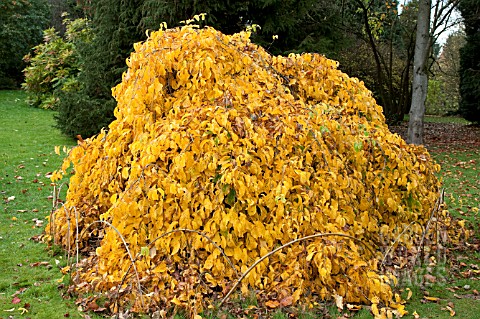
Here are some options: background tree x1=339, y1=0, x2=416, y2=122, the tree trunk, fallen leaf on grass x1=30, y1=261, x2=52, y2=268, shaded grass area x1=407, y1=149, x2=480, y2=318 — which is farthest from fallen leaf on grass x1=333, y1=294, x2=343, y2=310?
background tree x1=339, y1=0, x2=416, y2=122

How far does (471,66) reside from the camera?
16.7 metres

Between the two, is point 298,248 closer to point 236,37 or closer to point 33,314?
point 33,314

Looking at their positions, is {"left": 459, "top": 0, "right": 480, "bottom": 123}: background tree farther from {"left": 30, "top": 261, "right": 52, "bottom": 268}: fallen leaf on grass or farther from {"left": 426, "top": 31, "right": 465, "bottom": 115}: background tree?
{"left": 30, "top": 261, "right": 52, "bottom": 268}: fallen leaf on grass

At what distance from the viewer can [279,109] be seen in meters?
4.29

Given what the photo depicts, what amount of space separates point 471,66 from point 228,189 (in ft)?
50.9

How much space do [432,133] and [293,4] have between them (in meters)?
8.29

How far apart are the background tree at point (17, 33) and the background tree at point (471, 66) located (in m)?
16.6

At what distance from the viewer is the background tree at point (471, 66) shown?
1599cm

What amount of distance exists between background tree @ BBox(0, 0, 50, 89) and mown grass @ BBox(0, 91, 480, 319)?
1296 centimetres

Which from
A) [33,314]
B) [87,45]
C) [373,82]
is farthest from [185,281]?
[373,82]

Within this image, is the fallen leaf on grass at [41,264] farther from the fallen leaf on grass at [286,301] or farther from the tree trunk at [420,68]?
the tree trunk at [420,68]

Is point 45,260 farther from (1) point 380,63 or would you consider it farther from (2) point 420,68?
(1) point 380,63

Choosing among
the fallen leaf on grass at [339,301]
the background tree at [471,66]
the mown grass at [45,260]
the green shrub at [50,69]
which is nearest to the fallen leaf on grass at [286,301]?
the mown grass at [45,260]

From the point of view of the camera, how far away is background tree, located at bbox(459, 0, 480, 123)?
630 inches
